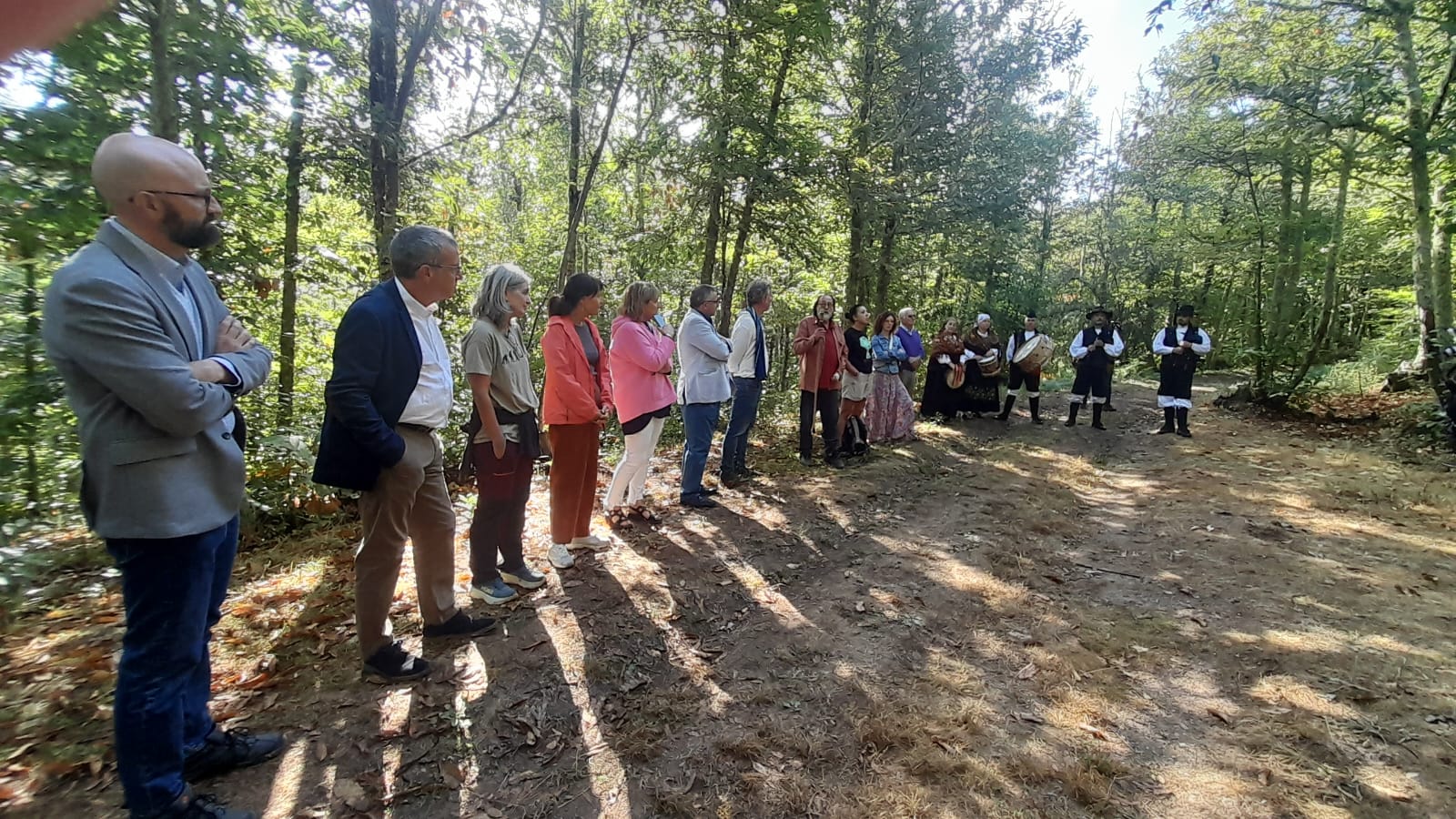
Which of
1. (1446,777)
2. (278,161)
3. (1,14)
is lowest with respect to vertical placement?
(1446,777)

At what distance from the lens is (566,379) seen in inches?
169

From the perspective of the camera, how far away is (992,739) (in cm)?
283

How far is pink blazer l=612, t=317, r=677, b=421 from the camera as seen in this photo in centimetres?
509

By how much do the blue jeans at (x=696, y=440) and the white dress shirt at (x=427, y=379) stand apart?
3.02 metres

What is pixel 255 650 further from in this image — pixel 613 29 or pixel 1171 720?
pixel 613 29

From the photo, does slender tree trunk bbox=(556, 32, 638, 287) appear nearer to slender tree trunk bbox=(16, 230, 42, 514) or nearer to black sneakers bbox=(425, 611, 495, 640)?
slender tree trunk bbox=(16, 230, 42, 514)

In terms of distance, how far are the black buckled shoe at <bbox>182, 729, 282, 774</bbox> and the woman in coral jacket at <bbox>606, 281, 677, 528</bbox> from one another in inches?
118

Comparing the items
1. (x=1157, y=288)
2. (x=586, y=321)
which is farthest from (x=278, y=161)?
(x=1157, y=288)

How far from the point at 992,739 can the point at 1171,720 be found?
931mm

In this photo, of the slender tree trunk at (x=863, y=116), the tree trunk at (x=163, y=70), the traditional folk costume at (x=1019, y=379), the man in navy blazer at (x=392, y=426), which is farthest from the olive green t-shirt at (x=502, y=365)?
the traditional folk costume at (x=1019, y=379)

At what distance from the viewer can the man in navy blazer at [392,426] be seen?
8.93 feet

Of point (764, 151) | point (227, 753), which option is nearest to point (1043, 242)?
point (764, 151)

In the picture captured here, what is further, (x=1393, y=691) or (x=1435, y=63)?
(x=1435, y=63)

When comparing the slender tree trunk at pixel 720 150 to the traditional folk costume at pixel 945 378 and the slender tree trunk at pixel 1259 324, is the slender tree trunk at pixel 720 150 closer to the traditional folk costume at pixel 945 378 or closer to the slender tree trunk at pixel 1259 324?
the traditional folk costume at pixel 945 378
